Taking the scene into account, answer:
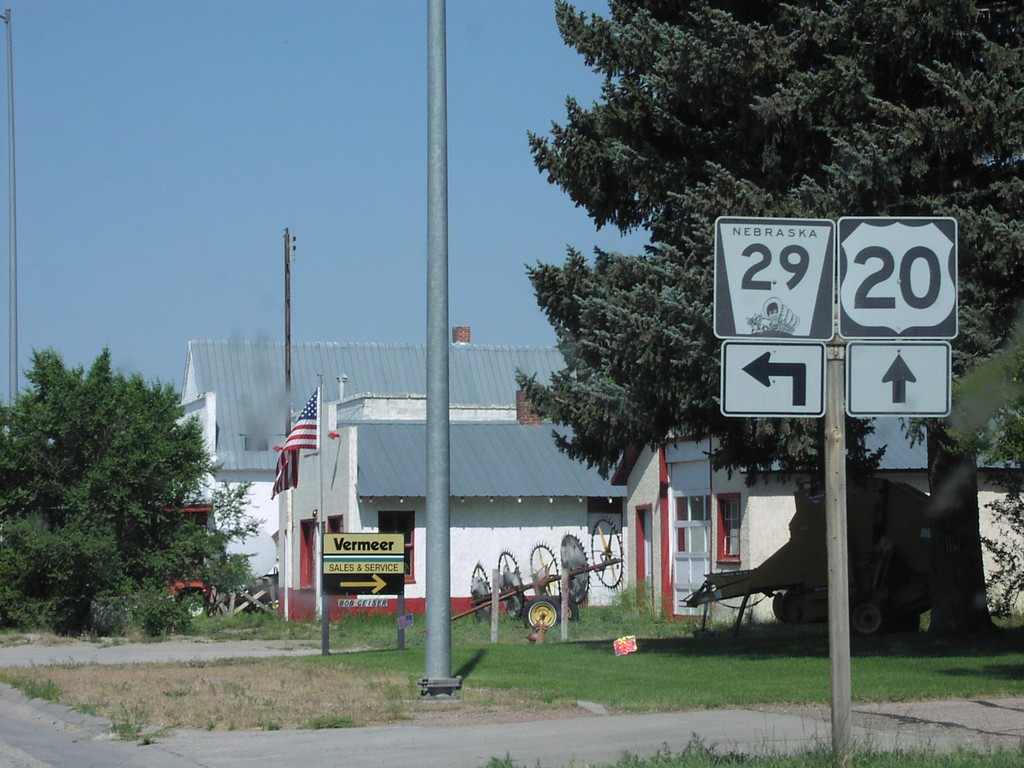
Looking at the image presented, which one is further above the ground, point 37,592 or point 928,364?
point 928,364

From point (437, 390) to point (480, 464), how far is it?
78.3ft

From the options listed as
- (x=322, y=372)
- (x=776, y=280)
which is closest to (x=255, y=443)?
(x=322, y=372)

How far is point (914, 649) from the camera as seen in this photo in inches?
737

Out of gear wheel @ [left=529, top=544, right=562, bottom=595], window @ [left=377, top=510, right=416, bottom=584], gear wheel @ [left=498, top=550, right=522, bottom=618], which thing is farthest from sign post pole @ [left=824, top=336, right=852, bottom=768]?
gear wheel @ [left=529, top=544, right=562, bottom=595]

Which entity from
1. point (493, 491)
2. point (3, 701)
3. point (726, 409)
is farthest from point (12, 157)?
point (726, 409)

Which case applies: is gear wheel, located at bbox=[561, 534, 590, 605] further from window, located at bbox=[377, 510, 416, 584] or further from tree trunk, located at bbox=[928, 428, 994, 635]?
tree trunk, located at bbox=[928, 428, 994, 635]

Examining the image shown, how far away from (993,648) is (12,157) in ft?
84.9

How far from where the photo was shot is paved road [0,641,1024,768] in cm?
1038

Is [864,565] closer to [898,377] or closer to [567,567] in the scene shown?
[567,567]

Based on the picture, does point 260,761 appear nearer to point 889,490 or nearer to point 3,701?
point 3,701

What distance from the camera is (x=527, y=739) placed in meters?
11.3

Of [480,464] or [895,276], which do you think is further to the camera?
[480,464]

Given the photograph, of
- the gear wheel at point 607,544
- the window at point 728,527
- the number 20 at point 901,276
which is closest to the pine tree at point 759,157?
the number 20 at point 901,276

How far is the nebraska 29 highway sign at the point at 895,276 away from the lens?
816 cm
